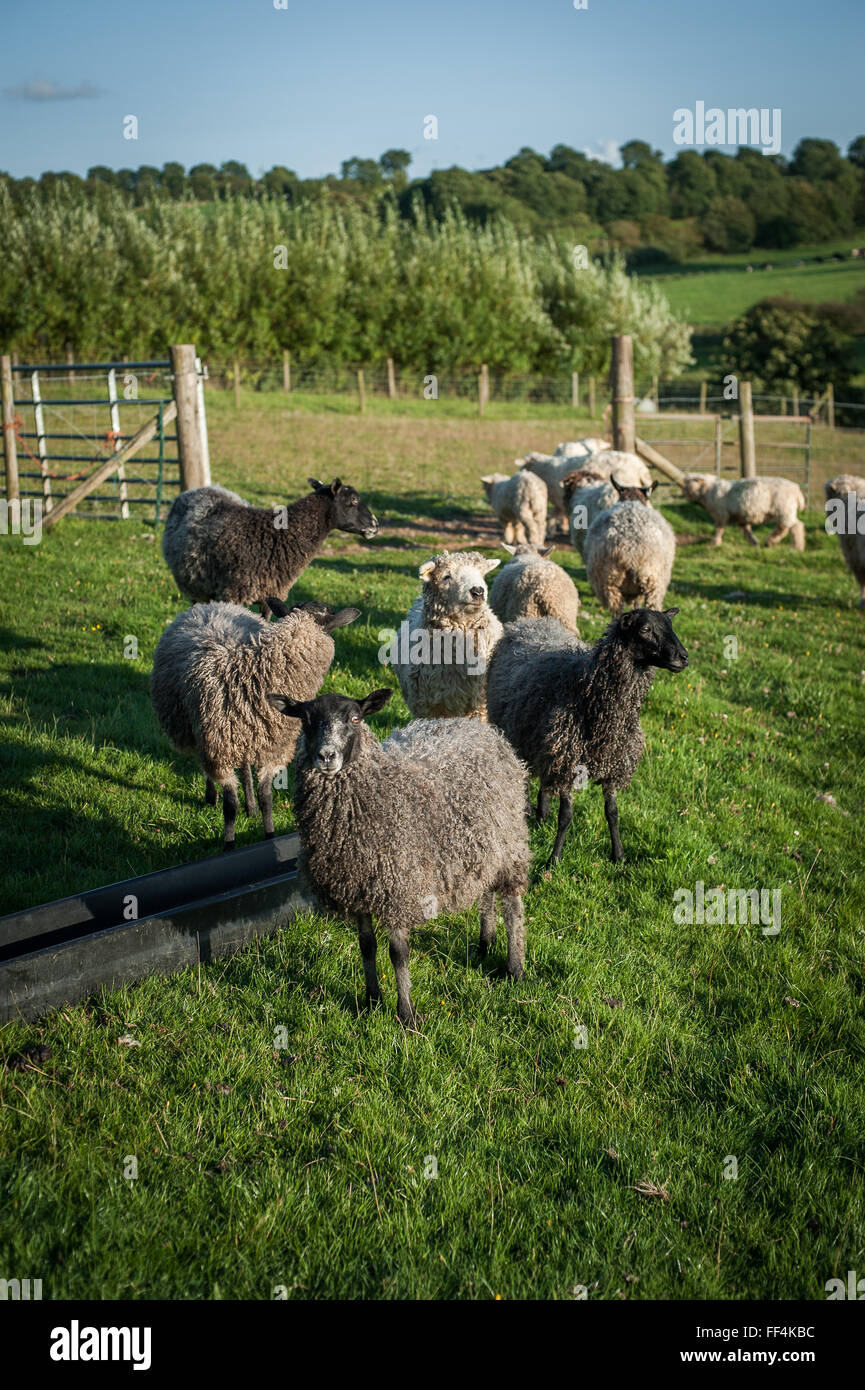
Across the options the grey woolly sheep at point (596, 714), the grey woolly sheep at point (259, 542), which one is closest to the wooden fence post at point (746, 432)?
the grey woolly sheep at point (259, 542)

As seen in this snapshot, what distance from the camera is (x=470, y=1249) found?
3.22 m

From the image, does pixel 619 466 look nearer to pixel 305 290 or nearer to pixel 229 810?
pixel 229 810

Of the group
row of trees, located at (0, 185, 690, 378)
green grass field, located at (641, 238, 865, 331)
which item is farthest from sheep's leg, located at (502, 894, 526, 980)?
green grass field, located at (641, 238, 865, 331)

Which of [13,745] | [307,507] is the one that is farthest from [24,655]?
[307,507]

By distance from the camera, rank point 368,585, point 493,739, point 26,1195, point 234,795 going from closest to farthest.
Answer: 1. point 26,1195
2. point 493,739
3. point 234,795
4. point 368,585

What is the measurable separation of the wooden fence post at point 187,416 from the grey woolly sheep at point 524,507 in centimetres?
504

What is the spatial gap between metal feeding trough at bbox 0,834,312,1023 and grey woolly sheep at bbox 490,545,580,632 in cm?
371

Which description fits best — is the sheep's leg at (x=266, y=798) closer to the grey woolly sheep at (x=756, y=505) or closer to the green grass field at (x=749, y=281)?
the grey woolly sheep at (x=756, y=505)

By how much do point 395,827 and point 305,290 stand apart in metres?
46.9

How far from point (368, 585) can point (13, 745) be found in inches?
212

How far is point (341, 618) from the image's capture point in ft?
19.1

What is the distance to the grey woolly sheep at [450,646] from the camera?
6.92 m

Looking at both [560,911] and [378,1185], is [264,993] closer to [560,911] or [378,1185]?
[378,1185]

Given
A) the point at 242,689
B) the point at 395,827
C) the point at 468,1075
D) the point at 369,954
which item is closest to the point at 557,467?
the point at 242,689
